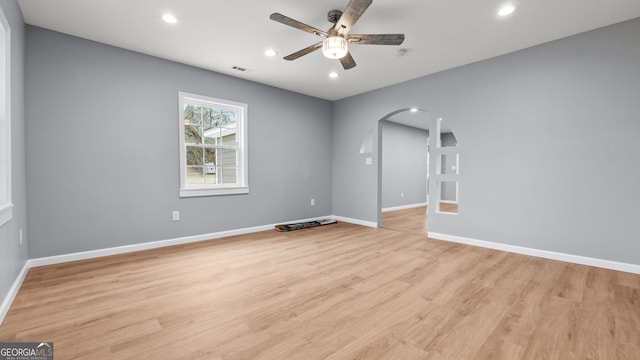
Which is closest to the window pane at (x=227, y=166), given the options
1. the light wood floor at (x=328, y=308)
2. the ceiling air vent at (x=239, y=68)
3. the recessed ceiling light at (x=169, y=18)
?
the ceiling air vent at (x=239, y=68)

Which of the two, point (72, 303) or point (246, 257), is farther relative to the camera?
point (246, 257)

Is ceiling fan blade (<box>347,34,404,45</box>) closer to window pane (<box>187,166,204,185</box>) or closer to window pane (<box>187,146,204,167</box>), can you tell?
Result: window pane (<box>187,146,204,167</box>)

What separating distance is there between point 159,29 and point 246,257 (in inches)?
111

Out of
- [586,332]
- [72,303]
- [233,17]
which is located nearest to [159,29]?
[233,17]

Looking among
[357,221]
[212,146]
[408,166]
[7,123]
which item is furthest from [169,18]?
[408,166]

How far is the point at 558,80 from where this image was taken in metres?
3.20

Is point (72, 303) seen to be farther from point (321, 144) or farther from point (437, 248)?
point (321, 144)

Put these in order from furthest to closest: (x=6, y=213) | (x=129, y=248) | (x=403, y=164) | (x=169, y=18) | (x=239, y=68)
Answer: (x=403, y=164), (x=239, y=68), (x=129, y=248), (x=169, y=18), (x=6, y=213)

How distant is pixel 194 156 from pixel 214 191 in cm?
63

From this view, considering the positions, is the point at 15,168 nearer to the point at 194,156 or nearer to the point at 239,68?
the point at 194,156

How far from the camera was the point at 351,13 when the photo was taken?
214 cm

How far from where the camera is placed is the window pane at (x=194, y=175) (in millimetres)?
4059

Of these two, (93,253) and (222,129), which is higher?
(222,129)

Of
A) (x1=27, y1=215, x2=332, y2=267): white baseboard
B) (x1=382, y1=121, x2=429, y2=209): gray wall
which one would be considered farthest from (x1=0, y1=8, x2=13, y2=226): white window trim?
(x1=382, y1=121, x2=429, y2=209): gray wall
